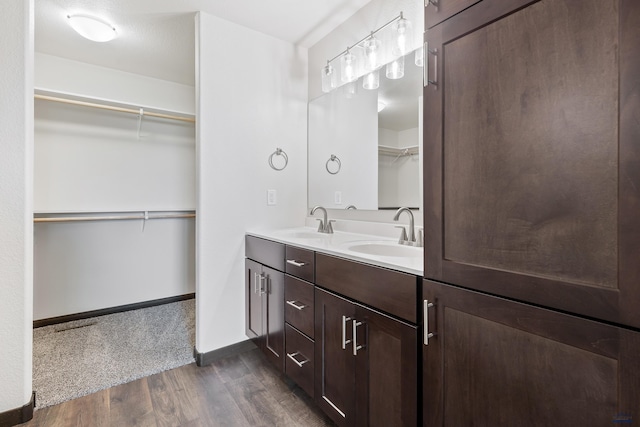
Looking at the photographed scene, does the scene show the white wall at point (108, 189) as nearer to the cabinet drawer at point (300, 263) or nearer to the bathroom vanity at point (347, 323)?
the bathroom vanity at point (347, 323)

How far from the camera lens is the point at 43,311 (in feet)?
8.48

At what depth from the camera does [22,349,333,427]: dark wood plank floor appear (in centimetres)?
150

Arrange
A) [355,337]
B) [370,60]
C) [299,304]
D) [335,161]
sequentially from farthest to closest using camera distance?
[335,161], [370,60], [299,304], [355,337]

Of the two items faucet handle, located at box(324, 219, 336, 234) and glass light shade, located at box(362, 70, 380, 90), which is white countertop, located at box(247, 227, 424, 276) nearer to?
faucet handle, located at box(324, 219, 336, 234)

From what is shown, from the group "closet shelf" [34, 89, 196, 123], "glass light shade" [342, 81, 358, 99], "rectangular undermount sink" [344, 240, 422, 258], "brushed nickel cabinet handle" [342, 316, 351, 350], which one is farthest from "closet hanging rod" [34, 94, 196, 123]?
"brushed nickel cabinet handle" [342, 316, 351, 350]

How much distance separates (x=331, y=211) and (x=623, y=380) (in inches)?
72.3

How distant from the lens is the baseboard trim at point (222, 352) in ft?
6.59

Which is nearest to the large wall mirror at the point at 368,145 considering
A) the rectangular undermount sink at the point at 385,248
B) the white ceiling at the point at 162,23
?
the rectangular undermount sink at the point at 385,248

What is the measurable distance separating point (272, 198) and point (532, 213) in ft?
5.93

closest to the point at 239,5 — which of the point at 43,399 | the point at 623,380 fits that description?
the point at 623,380

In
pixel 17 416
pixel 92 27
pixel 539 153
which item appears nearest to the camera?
pixel 539 153

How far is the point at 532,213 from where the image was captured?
0.72 m

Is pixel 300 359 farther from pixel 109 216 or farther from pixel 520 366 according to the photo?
pixel 109 216

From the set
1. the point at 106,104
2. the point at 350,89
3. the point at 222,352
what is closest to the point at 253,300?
the point at 222,352
